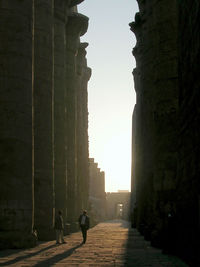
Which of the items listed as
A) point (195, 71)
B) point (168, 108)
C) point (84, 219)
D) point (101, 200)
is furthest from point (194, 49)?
point (101, 200)

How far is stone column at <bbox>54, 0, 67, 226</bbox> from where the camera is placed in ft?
66.0

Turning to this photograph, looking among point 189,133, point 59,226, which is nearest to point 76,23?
point 59,226

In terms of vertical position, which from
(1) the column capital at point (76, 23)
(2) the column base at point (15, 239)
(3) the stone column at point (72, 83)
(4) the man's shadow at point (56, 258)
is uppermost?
(1) the column capital at point (76, 23)

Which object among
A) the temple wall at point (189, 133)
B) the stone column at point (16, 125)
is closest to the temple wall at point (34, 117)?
the stone column at point (16, 125)

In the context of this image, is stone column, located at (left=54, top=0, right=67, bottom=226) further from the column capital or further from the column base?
the column base

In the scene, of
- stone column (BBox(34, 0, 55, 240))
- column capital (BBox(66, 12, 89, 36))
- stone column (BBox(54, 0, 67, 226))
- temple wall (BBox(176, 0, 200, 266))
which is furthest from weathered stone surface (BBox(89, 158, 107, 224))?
temple wall (BBox(176, 0, 200, 266))

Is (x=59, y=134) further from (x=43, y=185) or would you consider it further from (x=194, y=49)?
(x=194, y=49)

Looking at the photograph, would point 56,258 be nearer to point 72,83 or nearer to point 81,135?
point 72,83

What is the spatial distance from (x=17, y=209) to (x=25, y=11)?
16.0 feet

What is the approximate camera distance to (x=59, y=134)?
2025 cm

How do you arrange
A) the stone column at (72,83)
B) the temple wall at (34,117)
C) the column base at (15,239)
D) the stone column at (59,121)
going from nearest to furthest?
the column base at (15,239)
the temple wall at (34,117)
the stone column at (59,121)
the stone column at (72,83)

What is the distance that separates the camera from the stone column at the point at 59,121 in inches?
792

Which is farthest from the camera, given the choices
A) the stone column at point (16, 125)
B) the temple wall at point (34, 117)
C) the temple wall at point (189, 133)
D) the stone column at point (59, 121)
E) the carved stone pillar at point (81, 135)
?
the carved stone pillar at point (81, 135)

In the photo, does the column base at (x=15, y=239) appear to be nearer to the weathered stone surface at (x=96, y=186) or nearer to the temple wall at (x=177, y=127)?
the temple wall at (x=177, y=127)
